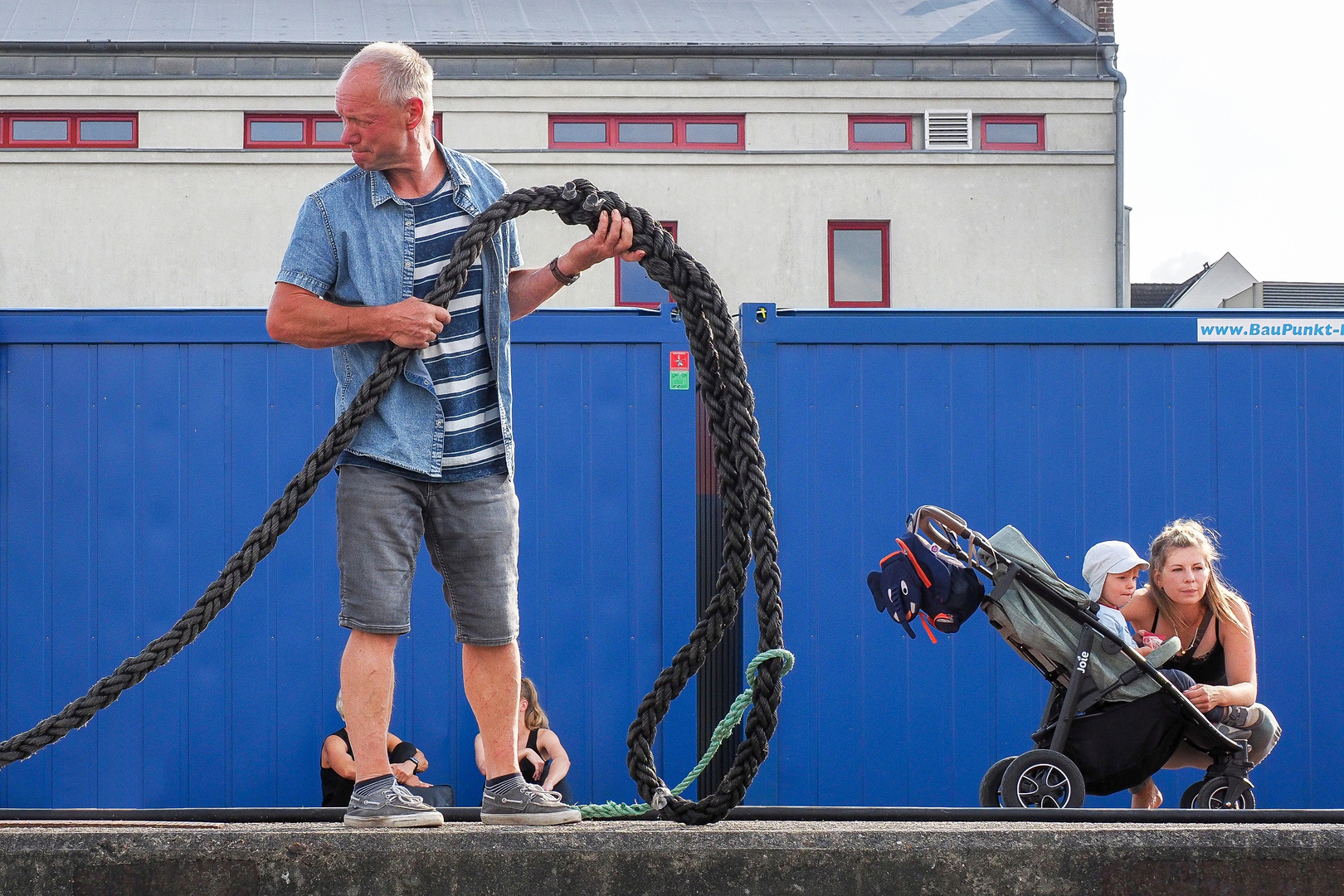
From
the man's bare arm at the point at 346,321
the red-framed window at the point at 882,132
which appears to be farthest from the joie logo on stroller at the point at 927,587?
the red-framed window at the point at 882,132

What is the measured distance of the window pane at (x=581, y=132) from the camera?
16391mm

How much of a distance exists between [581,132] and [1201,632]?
12866 mm

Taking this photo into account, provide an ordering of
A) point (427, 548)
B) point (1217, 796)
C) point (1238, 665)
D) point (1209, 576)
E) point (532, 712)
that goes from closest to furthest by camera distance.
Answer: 1. point (427, 548)
2. point (1217, 796)
3. point (1238, 665)
4. point (1209, 576)
5. point (532, 712)

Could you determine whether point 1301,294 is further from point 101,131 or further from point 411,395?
point 411,395

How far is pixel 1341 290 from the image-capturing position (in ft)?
75.8

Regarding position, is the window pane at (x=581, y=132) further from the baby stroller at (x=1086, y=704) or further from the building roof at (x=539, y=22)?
the baby stroller at (x=1086, y=704)

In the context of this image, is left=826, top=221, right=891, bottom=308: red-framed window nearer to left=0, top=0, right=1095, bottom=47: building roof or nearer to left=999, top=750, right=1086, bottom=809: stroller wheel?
left=0, top=0, right=1095, bottom=47: building roof

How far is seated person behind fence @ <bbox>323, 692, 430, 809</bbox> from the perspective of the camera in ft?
18.0

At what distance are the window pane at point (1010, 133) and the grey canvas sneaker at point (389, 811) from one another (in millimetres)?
15461

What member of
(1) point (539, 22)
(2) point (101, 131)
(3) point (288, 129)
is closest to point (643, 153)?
(1) point (539, 22)

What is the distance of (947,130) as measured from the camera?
16.5 meters

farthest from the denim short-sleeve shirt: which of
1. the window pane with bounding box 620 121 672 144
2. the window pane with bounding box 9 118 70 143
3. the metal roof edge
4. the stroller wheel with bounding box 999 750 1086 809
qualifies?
the window pane with bounding box 9 118 70 143

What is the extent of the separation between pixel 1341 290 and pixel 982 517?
67.3 ft

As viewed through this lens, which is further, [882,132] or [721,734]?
[882,132]
